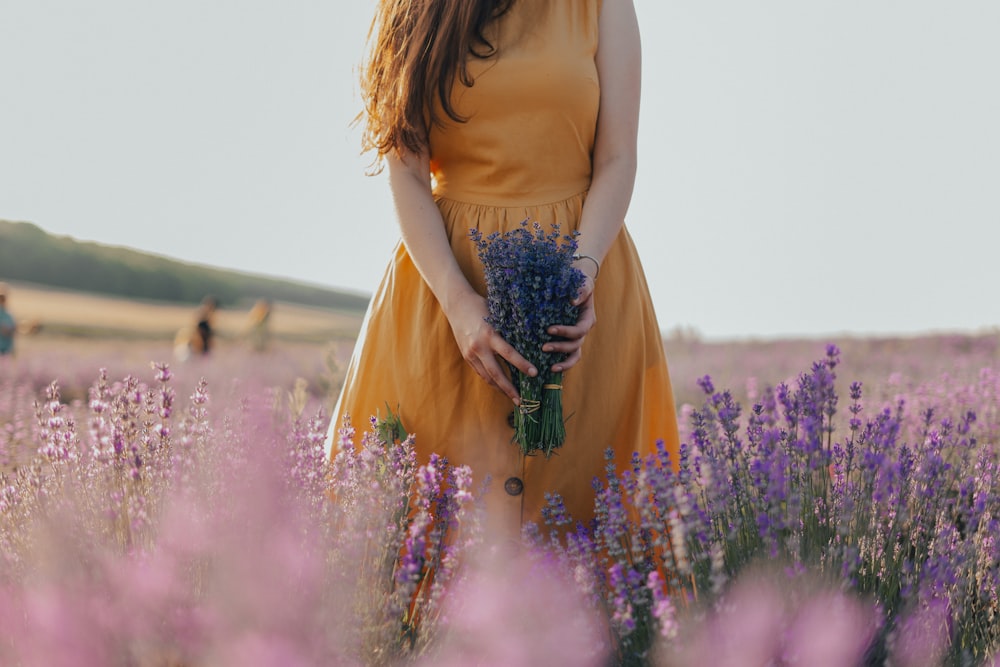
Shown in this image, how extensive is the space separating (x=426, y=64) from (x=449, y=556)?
1300 mm

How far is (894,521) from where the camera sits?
208cm

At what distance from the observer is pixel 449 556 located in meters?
1.81

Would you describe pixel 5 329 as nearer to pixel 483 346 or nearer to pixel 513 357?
pixel 483 346

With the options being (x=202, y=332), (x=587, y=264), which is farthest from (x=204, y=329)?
(x=587, y=264)

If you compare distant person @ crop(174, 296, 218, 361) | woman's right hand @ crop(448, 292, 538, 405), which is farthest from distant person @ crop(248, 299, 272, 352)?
Answer: woman's right hand @ crop(448, 292, 538, 405)

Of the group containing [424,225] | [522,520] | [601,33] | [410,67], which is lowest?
[522,520]

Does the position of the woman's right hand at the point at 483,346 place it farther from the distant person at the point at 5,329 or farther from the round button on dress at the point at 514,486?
the distant person at the point at 5,329

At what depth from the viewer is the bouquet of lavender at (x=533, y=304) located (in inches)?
80.8

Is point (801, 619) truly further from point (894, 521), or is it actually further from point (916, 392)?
point (916, 392)

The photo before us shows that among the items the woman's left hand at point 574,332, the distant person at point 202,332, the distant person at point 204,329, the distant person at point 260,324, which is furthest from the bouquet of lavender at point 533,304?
the distant person at point 260,324

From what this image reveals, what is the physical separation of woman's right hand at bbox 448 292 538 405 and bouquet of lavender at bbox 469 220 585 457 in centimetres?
3

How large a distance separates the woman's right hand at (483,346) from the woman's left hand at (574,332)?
0.26 ft

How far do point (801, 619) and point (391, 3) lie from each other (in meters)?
1.93

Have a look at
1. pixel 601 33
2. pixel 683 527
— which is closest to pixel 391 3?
pixel 601 33
